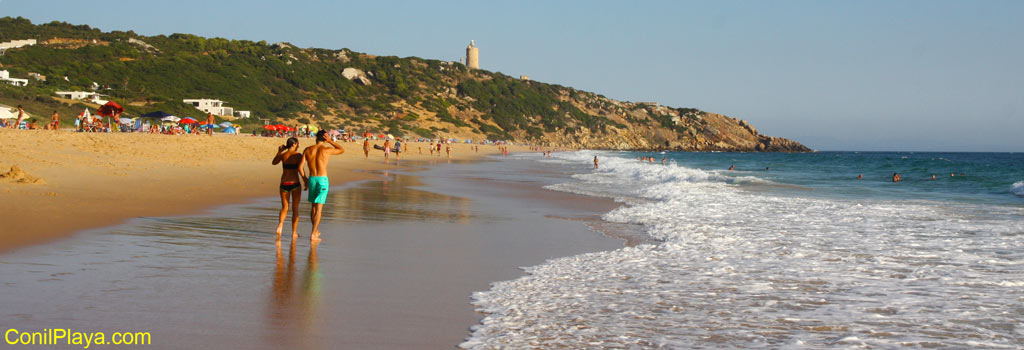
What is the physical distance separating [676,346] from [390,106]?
94308 millimetres

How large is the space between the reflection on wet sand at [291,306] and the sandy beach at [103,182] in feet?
8.85

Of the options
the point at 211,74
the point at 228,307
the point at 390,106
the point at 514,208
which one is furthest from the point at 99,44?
the point at 228,307

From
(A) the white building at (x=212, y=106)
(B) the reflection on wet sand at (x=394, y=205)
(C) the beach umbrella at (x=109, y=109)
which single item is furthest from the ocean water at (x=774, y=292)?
(A) the white building at (x=212, y=106)

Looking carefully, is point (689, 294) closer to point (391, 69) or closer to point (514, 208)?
point (514, 208)

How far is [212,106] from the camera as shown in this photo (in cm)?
6962

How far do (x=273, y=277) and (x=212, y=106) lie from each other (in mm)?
70042

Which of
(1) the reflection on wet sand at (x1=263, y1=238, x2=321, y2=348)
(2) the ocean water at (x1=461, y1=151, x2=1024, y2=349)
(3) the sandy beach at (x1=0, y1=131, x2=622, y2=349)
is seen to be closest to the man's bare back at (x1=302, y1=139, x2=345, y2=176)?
(3) the sandy beach at (x1=0, y1=131, x2=622, y2=349)

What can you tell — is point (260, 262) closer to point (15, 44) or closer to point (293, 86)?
point (293, 86)

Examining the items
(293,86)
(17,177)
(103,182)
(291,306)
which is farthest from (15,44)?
(291,306)

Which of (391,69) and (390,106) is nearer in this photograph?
(390,106)

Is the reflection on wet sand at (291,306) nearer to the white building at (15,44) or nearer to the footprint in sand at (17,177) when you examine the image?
the footprint in sand at (17,177)

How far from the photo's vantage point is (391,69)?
115000mm

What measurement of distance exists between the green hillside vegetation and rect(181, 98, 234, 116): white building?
2.11m

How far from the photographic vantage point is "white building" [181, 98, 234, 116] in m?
68.9
